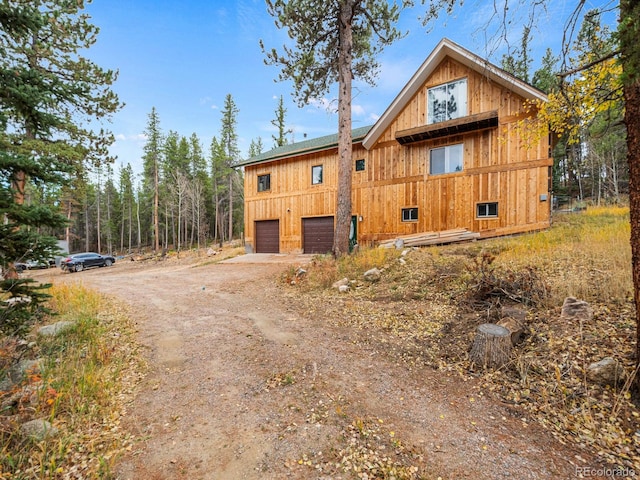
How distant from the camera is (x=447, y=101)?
40.5ft

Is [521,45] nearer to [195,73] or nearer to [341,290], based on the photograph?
[341,290]

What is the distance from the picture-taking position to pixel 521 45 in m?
3.64

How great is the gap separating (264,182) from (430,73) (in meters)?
11.8

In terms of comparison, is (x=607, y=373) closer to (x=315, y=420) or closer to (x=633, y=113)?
(x=633, y=113)

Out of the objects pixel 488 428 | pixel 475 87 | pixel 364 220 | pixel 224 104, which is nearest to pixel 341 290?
pixel 488 428

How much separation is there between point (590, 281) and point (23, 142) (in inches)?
572

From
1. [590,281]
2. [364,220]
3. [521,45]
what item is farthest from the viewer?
[364,220]

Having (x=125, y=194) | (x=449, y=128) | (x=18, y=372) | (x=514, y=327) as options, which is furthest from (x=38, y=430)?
(x=125, y=194)

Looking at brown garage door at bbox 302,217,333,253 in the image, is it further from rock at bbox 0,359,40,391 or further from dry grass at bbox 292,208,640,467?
rock at bbox 0,359,40,391

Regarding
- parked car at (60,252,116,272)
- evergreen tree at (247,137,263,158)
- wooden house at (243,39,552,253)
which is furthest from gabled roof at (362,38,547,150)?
evergreen tree at (247,137,263,158)

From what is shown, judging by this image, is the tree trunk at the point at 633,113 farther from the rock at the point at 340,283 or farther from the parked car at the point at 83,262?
the parked car at the point at 83,262

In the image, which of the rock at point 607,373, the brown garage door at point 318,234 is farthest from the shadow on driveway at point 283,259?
the rock at point 607,373

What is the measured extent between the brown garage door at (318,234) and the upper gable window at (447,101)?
7627mm

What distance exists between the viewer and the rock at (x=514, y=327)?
11.8 feet
